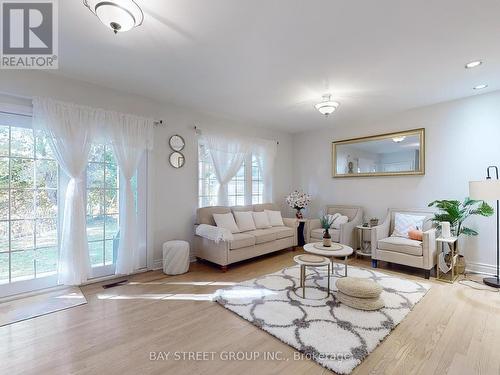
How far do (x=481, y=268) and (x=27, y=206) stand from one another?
5.95 meters

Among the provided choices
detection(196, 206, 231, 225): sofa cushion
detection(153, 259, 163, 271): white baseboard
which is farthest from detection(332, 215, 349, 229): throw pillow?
detection(153, 259, 163, 271): white baseboard

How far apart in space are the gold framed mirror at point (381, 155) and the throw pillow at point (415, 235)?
3.34ft

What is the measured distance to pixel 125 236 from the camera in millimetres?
3293

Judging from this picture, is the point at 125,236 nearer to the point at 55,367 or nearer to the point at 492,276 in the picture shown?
the point at 55,367

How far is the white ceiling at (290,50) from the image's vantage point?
6.02ft

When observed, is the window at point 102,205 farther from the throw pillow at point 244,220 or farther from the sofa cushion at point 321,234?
the sofa cushion at point 321,234

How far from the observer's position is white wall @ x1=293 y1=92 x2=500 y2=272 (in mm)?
3451

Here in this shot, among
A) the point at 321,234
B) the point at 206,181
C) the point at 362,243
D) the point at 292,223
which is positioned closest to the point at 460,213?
the point at 362,243

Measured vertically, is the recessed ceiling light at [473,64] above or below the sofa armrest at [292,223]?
above

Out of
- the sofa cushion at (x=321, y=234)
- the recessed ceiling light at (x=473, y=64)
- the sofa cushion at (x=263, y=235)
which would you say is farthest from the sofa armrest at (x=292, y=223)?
the recessed ceiling light at (x=473, y=64)

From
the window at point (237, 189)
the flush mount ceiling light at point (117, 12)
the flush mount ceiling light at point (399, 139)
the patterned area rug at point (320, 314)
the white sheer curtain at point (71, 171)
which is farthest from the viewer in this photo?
the window at point (237, 189)

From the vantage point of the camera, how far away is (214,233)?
359cm

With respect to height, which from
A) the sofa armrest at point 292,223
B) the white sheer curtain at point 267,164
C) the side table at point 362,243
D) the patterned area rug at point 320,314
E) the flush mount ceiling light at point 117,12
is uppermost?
the flush mount ceiling light at point 117,12

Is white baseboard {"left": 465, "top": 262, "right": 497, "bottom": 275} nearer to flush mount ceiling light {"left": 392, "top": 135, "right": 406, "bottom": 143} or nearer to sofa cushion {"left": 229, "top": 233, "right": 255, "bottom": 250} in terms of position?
flush mount ceiling light {"left": 392, "top": 135, "right": 406, "bottom": 143}
